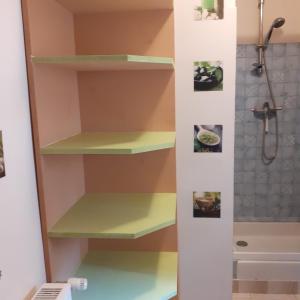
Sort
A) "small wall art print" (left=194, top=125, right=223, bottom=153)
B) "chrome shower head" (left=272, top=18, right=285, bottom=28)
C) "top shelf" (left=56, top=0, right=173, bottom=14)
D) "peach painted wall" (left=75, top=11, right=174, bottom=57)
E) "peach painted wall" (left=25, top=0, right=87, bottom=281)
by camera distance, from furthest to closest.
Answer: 1. "chrome shower head" (left=272, top=18, right=285, bottom=28)
2. "small wall art print" (left=194, top=125, right=223, bottom=153)
3. "peach painted wall" (left=75, top=11, right=174, bottom=57)
4. "top shelf" (left=56, top=0, right=173, bottom=14)
5. "peach painted wall" (left=25, top=0, right=87, bottom=281)

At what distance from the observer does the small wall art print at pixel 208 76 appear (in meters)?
1.43

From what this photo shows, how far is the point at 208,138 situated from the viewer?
1.50m

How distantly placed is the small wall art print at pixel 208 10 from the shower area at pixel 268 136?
1229 mm

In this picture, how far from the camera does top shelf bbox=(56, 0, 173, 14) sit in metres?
1.23

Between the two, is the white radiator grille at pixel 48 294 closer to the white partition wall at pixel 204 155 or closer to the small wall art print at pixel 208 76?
the white partition wall at pixel 204 155

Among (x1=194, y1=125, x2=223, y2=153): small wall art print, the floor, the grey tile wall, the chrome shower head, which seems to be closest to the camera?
(x1=194, y1=125, x2=223, y2=153): small wall art print

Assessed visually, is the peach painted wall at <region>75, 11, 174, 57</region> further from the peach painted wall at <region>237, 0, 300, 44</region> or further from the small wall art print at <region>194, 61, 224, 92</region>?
the peach painted wall at <region>237, 0, 300, 44</region>

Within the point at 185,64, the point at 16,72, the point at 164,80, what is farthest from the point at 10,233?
the point at 185,64

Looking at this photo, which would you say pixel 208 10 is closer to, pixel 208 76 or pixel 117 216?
pixel 208 76

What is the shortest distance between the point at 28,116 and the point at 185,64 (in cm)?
74

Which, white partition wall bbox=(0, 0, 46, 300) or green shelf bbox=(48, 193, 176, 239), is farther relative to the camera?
green shelf bbox=(48, 193, 176, 239)

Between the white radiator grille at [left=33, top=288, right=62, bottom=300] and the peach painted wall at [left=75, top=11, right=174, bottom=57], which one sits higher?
the peach painted wall at [left=75, top=11, right=174, bottom=57]

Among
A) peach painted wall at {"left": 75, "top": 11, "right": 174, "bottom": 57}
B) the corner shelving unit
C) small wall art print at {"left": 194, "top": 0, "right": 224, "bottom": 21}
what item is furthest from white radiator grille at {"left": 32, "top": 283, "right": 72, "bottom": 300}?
small wall art print at {"left": 194, "top": 0, "right": 224, "bottom": 21}

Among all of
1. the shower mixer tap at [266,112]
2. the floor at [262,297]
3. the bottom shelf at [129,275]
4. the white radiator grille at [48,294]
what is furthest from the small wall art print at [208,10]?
the floor at [262,297]
